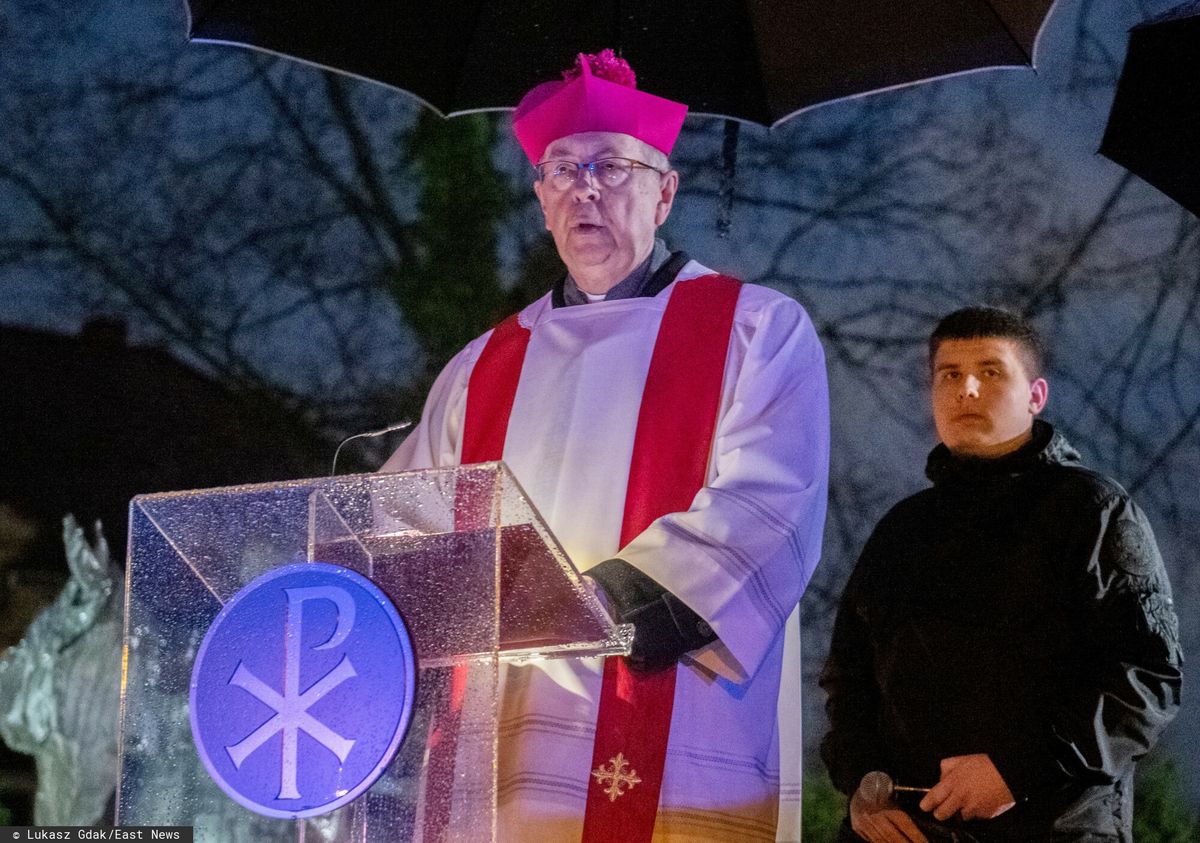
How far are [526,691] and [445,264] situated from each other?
2.97 meters

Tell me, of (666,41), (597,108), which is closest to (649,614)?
(597,108)

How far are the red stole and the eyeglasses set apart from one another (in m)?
0.32

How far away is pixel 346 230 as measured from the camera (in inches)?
239

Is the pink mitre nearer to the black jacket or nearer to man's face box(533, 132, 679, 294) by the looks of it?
man's face box(533, 132, 679, 294)

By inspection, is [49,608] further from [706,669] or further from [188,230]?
[706,669]

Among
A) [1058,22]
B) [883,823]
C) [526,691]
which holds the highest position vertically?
[1058,22]

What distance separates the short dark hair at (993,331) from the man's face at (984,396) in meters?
0.02

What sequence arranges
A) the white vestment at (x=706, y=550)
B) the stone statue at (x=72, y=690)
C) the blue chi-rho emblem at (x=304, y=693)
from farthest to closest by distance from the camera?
the stone statue at (x=72, y=690), the white vestment at (x=706, y=550), the blue chi-rho emblem at (x=304, y=693)

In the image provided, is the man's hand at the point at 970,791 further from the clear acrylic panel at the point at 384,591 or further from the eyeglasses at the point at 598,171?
the eyeglasses at the point at 598,171

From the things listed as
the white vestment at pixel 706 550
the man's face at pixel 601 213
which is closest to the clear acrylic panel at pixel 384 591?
the white vestment at pixel 706 550

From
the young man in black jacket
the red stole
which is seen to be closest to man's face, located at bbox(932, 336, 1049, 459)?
the young man in black jacket

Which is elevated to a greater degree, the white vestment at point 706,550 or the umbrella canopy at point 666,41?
the umbrella canopy at point 666,41

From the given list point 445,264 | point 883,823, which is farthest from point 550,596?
point 445,264

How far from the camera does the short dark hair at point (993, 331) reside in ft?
12.6
